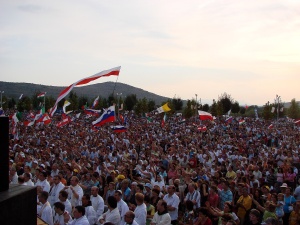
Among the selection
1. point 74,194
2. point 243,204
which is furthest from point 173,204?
point 74,194

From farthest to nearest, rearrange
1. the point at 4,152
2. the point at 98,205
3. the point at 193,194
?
the point at 193,194, the point at 98,205, the point at 4,152

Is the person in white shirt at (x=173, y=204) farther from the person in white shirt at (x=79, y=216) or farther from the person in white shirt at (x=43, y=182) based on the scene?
Answer: the person in white shirt at (x=43, y=182)

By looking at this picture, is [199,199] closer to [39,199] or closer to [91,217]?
[91,217]

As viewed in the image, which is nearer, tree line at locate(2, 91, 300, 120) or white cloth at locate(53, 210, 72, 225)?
white cloth at locate(53, 210, 72, 225)

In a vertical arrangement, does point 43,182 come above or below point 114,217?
above

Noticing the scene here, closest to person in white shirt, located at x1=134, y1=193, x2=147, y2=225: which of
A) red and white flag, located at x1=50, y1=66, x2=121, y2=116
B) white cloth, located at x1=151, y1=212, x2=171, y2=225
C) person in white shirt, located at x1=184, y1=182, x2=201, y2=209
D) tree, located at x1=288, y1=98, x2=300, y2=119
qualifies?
white cloth, located at x1=151, y1=212, x2=171, y2=225

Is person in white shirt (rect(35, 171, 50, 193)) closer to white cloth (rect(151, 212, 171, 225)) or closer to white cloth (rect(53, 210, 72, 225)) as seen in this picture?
white cloth (rect(53, 210, 72, 225))

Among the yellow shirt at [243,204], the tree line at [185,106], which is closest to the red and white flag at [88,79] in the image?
the yellow shirt at [243,204]

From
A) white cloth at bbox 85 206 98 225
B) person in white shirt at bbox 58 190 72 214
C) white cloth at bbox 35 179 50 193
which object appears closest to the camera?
white cloth at bbox 85 206 98 225

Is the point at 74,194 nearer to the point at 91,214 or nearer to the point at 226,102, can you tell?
the point at 91,214

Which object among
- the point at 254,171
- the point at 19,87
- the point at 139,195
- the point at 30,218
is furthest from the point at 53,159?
the point at 19,87

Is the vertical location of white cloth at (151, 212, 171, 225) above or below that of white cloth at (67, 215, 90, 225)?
below

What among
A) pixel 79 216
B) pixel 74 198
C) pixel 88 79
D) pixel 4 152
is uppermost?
pixel 88 79

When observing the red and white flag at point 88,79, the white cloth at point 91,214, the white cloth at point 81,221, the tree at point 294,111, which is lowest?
the white cloth at point 91,214
